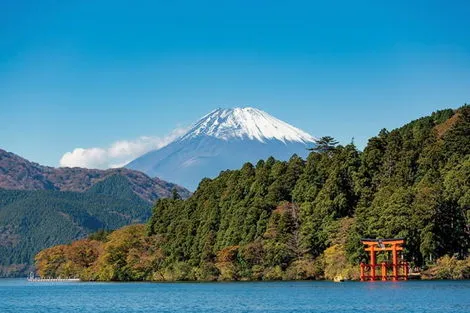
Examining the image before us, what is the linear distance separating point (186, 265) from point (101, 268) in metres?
21.5

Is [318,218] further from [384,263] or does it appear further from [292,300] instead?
[292,300]

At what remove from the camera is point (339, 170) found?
10350cm

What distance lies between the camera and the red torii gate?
83.4m

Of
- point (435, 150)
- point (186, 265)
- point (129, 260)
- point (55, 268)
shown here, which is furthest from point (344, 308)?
point (55, 268)

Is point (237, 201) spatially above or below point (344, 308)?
above

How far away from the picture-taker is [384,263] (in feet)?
280

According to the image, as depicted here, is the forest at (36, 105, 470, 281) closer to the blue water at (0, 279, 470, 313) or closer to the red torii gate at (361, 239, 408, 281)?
the red torii gate at (361, 239, 408, 281)

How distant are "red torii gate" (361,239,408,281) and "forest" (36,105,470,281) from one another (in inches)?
77.0

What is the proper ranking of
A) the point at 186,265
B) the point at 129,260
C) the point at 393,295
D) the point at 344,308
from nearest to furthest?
the point at 344,308
the point at 393,295
the point at 186,265
the point at 129,260

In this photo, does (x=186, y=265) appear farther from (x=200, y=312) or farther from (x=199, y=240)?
(x=200, y=312)

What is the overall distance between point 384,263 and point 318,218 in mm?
15804

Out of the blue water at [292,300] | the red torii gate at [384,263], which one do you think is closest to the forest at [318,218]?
the red torii gate at [384,263]

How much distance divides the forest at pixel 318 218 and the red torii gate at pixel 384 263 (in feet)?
6.42

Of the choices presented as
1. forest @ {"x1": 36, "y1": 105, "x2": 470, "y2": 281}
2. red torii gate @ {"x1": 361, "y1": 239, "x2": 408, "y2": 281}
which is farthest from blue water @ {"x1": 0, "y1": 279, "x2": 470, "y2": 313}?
forest @ {"x1": 36, "y1": 105, "x2": 470, "y2": 281}
